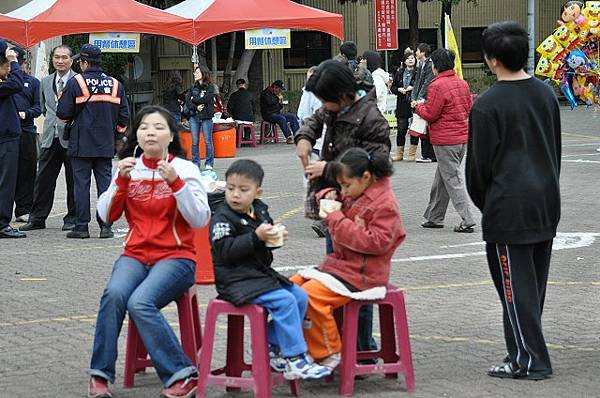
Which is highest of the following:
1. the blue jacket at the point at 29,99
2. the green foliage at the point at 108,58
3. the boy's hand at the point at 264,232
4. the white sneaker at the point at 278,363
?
the green foliage at the point at 108,58

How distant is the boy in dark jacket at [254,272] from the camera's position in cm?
601

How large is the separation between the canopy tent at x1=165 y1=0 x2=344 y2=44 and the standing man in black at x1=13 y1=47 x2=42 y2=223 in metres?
7.78

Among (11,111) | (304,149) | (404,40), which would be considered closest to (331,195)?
(304,149)

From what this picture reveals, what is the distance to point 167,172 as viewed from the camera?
6.15 m

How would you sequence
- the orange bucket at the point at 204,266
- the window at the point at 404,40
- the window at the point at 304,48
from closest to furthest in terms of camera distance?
the orange bucket at the point at 204,266 < the window at the point at 304,48 < the window at the point at 404,40

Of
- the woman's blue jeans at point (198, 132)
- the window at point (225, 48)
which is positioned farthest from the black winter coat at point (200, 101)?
the window at point (225, 48)

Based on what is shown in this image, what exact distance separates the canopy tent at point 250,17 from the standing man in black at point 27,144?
7.78 meters

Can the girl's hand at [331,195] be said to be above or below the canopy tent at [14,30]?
below

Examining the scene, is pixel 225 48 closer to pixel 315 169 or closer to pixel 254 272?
pixel 315 169

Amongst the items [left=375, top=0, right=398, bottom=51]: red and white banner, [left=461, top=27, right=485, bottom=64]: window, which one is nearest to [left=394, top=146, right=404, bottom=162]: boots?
[left=375, top=0, right=398, bottom=51]: red and white banner

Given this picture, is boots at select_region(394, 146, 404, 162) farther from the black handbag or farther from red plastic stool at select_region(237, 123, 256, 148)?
the black handbag

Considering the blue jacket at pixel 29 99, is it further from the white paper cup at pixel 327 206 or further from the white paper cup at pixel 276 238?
the white paper cup at pixel 276 238

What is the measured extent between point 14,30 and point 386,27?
1370cm

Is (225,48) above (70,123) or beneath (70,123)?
above
